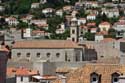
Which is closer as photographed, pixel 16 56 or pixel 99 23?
pixel 16 56

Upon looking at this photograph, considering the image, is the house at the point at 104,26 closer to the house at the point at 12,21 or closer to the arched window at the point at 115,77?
the house at the point at 12,21

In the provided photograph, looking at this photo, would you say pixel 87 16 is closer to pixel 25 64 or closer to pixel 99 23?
pixel 99 23

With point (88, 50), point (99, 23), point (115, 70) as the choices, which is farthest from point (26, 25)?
point (115, 70)

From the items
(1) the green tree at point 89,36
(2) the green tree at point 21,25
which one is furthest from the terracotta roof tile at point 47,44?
(2) the green tree at point 21,25

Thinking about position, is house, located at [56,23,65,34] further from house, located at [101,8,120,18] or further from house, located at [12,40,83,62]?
house, located at [12,40,83,62]

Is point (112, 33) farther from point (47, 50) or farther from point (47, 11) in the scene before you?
point (47, 50)

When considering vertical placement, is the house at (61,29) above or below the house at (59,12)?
below

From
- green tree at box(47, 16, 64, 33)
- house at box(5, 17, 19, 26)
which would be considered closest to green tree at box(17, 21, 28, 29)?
house at box(5, 17, 19, 26)

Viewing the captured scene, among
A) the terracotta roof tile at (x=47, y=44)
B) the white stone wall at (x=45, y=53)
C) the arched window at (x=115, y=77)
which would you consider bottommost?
the white stone wall at (x=45, y=53)

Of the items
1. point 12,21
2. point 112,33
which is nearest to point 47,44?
point 112,33
